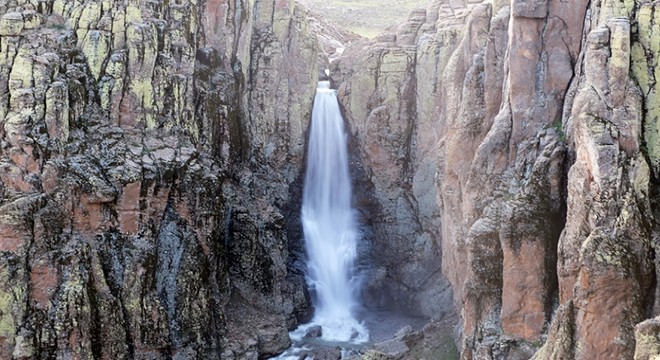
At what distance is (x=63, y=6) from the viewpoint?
3884cm

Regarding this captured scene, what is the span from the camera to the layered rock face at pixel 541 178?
22.0m

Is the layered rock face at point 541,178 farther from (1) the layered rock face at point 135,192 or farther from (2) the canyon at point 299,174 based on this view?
(1) the layered rock face at point 135,192

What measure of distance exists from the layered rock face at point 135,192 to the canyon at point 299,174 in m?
0.13

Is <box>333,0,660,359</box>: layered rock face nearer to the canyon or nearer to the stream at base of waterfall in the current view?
the canyon

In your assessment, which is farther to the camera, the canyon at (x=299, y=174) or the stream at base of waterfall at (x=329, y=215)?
the stream at base of waterfall at (x=329, y=215)

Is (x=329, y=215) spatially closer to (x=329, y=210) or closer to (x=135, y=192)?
(x=329, y=210)

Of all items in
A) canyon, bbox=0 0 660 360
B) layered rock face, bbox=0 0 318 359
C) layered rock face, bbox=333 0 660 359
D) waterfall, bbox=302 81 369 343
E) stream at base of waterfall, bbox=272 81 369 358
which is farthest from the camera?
waterfall, bbox=302 81 369 343

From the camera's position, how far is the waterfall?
48906 millimetres

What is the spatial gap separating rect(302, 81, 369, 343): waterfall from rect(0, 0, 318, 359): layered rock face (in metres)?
2.97

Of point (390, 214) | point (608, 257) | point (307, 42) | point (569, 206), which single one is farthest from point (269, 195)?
point (608, 257)

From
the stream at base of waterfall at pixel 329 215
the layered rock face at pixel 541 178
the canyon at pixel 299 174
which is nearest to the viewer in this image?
the layered rock face at pixel 541 178

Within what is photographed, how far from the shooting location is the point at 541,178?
28.2 meters

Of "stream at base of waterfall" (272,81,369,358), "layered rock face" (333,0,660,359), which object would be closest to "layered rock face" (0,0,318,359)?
"stream at base of waterfall" (272,81,369,358)

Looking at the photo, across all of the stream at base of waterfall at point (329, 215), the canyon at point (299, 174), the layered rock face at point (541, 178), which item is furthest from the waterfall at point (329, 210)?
the layered rock face at point (541, 178)
